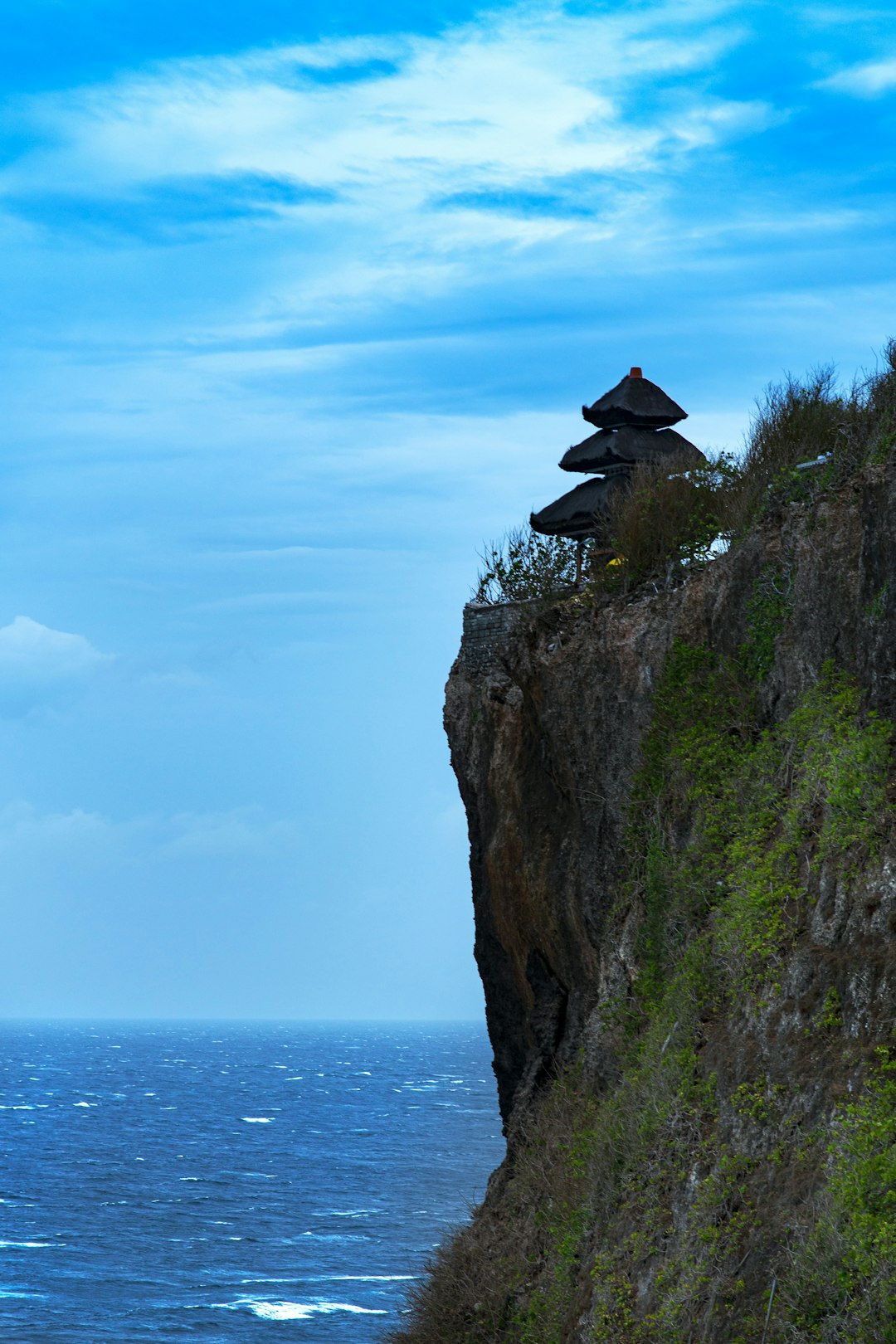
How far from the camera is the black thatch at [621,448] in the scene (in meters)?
27.0

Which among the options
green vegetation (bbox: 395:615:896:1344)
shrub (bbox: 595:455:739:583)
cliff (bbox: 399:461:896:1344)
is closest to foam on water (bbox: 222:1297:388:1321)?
cliff (bbox: 399:461:896:1344)

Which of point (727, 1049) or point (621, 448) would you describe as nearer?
point (727, 1049)

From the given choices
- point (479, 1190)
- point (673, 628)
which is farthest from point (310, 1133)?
point (673, 628)

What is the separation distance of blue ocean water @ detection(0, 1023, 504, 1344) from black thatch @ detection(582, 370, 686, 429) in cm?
2642

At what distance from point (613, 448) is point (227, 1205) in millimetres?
56111

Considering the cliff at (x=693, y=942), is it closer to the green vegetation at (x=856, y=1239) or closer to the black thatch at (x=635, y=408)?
the green vegetation at (x=856, y=1239)

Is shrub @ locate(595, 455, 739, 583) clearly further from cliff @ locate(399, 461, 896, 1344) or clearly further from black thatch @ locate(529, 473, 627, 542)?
black thatch @ locate(529, 473, 627, 542)

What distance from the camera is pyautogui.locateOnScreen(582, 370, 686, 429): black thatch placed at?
2772 cm

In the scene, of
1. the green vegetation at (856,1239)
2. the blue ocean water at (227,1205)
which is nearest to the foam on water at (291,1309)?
the blue ocean water at (227,1205)

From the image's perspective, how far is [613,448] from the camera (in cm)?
2703

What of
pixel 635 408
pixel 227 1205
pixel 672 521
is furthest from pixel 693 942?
pixel 227 1205

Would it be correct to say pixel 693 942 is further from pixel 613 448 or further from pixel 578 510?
pixel 613 448

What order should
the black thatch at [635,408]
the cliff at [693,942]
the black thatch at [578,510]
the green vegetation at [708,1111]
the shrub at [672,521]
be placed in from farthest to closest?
the black thatch at [635,408] < the black thatch at [578,510] < the shrub at [672,521] < the cliff at [693,942] < the green vegetation at [708,1111]

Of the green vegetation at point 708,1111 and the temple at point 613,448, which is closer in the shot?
the green vegetation at point 708,1111
